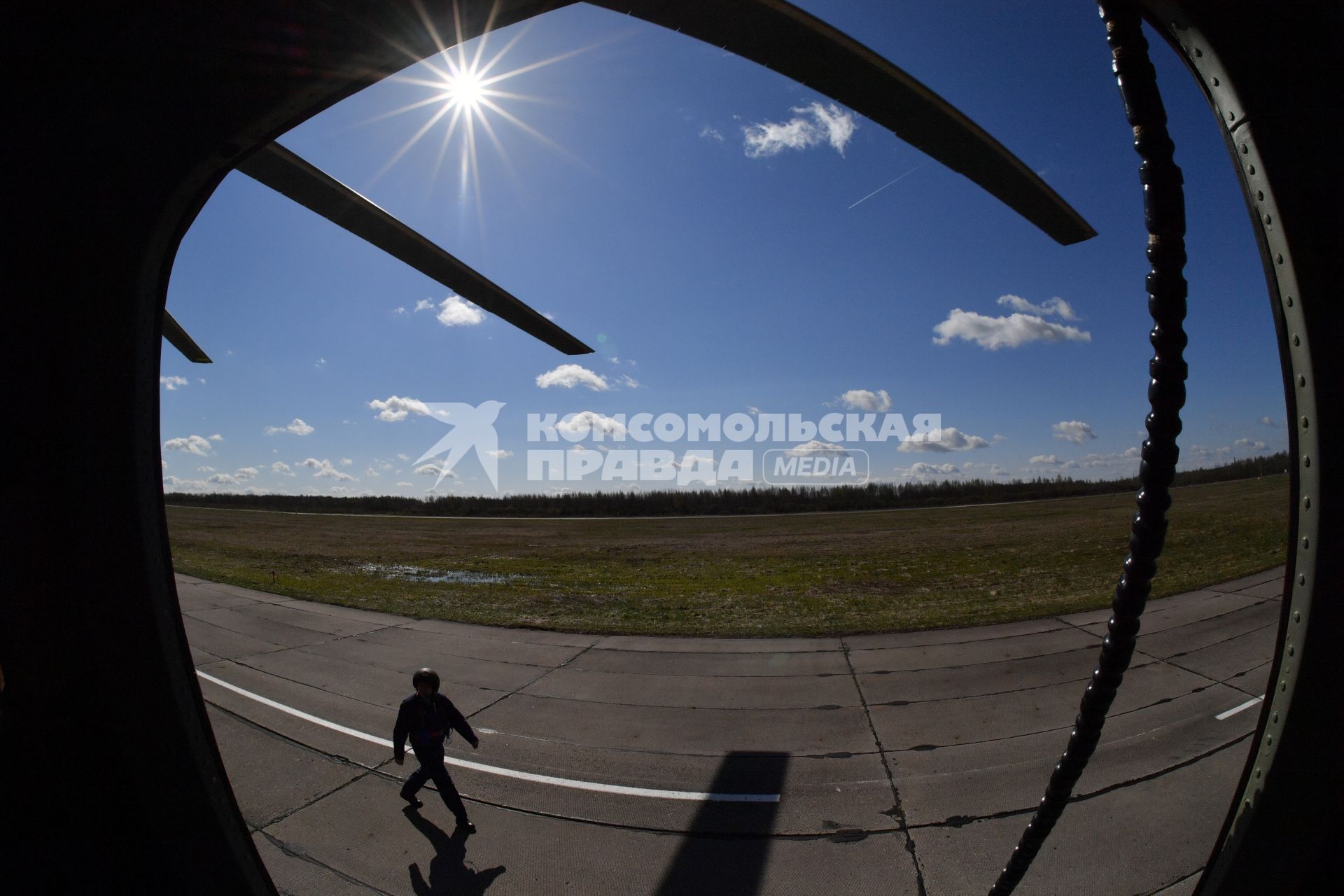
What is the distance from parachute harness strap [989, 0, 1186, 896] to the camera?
880mm

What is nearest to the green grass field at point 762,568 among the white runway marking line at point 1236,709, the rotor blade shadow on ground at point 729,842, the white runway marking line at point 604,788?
the white runway marking line at point 1236,709

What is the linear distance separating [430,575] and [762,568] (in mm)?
12015

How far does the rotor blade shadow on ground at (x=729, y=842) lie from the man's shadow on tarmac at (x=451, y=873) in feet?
4.17

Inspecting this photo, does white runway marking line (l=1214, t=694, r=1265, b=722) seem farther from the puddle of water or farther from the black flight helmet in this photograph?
the puddle of water

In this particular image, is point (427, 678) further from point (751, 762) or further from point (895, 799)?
point (895, 799)

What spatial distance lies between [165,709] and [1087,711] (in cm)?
200

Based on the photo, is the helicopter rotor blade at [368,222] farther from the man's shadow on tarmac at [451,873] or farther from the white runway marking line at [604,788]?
the white runway marking line at [604,788]

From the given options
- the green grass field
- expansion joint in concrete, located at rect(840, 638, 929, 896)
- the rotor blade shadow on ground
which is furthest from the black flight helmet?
the green grass field

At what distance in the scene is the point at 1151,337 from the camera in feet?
2.99

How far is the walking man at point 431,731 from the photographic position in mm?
4512

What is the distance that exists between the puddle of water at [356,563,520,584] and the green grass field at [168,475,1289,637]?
0.43 meters

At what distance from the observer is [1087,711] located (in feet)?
3.23

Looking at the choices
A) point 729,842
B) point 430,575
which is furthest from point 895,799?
point 430,575

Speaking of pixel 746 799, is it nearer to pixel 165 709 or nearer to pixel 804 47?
pixel 165 709
